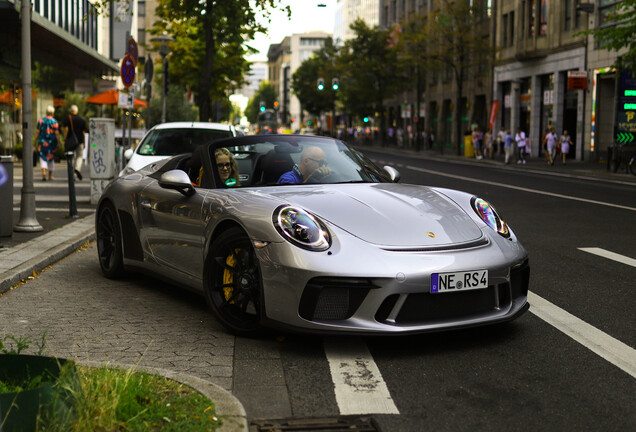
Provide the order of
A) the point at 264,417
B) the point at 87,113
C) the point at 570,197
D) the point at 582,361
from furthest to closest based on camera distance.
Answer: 1. the point at 87,113
2. the point at 570,197
3. the point at 582,361
4. the point at 264,417

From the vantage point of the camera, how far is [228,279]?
217 inches

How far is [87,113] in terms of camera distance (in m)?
35.8

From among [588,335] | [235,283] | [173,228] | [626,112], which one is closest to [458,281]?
[588,335]

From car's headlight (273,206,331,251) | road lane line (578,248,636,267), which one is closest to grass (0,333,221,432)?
car's headlight (273,206,331,251)

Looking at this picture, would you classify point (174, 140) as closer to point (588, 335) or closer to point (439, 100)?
→ point (588, 335)

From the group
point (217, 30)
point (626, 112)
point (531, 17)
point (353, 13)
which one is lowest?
point (626, 112)

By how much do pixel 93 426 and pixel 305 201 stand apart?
242 cm

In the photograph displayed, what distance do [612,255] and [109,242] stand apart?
500 cm

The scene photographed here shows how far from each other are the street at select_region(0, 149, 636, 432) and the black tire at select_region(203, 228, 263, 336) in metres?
0.13

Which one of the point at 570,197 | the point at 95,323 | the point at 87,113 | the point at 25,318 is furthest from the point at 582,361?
the point at 87,113

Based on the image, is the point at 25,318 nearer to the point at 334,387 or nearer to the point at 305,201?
the point at 305,201

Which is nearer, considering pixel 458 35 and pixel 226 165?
pixel 226 165

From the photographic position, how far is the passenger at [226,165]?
244 inches

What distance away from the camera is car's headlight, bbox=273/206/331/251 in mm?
4957
